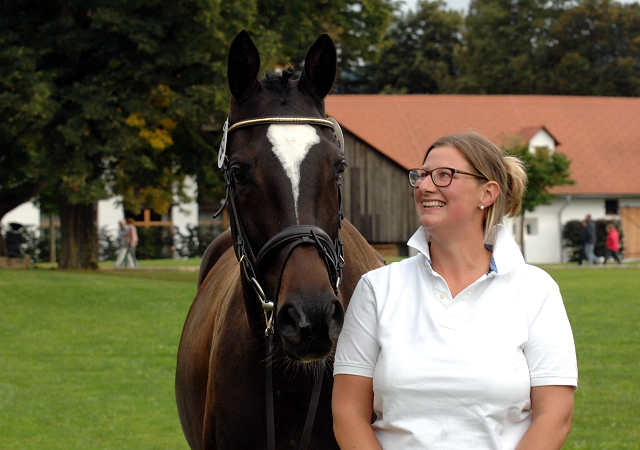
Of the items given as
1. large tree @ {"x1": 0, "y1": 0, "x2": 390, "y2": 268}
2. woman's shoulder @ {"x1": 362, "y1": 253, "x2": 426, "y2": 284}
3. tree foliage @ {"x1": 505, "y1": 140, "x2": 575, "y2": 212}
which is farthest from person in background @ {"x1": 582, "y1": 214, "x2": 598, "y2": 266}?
woman's shoulder @ {"x1": 362, "y1": 253, "x2": 426, "y2": 284}

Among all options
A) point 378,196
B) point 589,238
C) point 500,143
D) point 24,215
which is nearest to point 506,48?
point 500,143

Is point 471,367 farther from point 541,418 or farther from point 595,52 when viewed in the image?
point 595,52

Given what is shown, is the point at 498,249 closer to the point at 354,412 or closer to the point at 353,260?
the point at 354,412

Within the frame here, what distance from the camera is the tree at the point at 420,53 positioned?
2335 inches

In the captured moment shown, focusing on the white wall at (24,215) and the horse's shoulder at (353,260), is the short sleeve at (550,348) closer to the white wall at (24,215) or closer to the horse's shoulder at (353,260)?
the horse's shoulder at (353,260)

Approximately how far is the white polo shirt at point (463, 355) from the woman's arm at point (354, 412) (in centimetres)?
3

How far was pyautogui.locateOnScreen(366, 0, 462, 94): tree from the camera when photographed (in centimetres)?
5931

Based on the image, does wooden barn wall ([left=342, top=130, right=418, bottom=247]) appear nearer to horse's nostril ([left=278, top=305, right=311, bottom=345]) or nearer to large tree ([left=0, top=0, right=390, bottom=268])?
large tree ([left=0, top=0, right=390, bottom=268])

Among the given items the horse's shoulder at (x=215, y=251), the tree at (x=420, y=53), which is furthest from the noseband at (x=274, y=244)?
the tree at (x=420, y=53)

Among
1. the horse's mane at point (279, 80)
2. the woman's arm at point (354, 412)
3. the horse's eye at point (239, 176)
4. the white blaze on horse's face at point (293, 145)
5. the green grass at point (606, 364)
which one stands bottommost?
the green grass at point (606, 364)

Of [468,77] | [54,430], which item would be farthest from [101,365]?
[468,77]

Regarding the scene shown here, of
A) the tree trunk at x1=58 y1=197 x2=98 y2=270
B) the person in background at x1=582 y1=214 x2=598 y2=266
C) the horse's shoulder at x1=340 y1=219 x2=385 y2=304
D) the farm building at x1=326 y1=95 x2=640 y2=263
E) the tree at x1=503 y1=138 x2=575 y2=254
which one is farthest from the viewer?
the farm building at x1=326 y1=95 x2=640 y2=263

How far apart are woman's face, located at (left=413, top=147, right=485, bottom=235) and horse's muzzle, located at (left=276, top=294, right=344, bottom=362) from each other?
0.43m

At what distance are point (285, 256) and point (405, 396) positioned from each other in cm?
60
